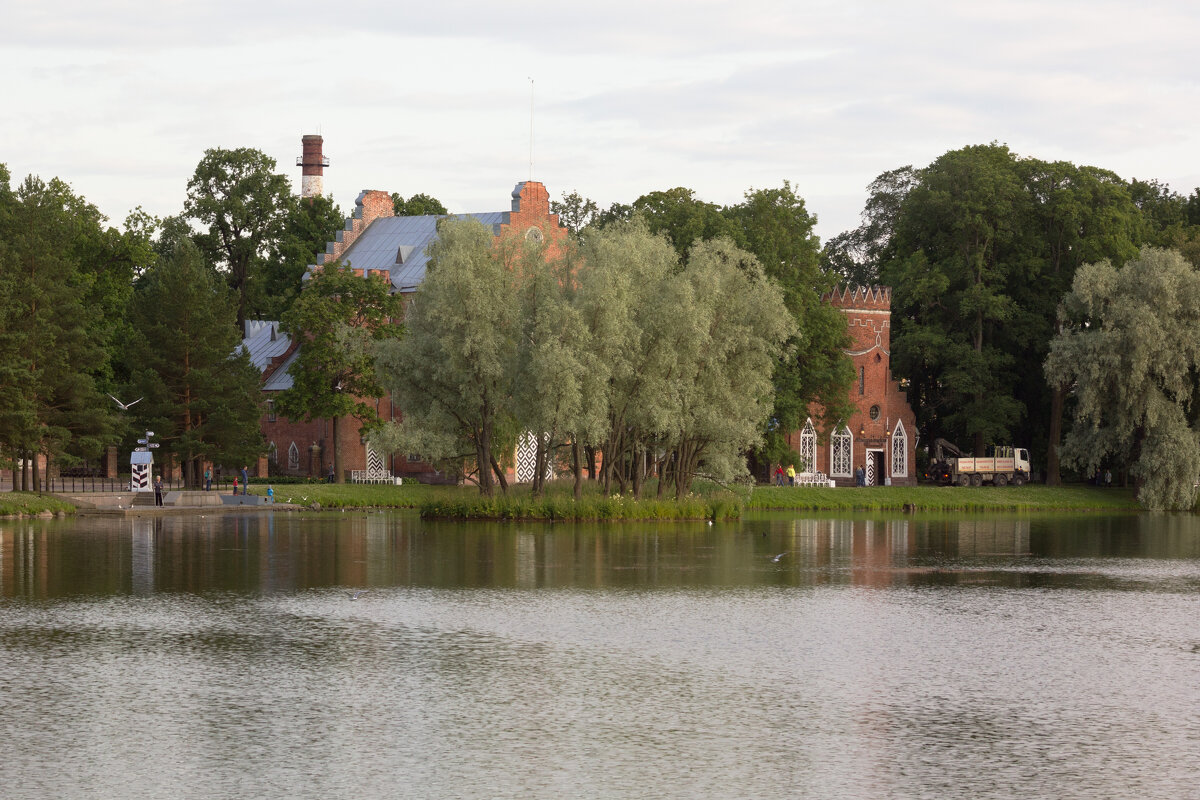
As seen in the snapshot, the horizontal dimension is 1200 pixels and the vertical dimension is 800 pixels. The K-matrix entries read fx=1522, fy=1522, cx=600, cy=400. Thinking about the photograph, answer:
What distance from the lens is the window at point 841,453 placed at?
8956 cm

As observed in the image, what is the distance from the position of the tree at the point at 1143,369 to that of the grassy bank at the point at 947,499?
2.47 meters

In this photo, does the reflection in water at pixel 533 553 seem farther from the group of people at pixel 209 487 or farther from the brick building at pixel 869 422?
the brick building at pixel 869 422

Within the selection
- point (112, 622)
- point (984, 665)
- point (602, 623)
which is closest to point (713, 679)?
point (984, 665)

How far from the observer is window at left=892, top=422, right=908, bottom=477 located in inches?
3588

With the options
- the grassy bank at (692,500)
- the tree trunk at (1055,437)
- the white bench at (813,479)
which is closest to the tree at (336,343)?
the grassy bank at (692,500)

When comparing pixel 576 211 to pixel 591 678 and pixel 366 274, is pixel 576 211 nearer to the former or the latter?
pixel 366 274

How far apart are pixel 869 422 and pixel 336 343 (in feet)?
107

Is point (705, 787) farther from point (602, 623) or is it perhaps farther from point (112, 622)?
point (112, 622)

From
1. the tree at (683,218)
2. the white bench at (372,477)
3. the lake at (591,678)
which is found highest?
the tree at (683,218)

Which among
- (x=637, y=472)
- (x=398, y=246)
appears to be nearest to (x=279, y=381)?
(x=398, y=246)

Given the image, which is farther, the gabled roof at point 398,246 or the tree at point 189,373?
the gabled roof at point 398,246

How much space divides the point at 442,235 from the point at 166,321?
20505 mm

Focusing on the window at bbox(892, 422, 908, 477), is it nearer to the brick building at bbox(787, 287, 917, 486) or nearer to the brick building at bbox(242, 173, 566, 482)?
the brick building at bbox(787, 287, 917, 486)

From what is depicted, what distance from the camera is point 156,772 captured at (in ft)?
47.3
